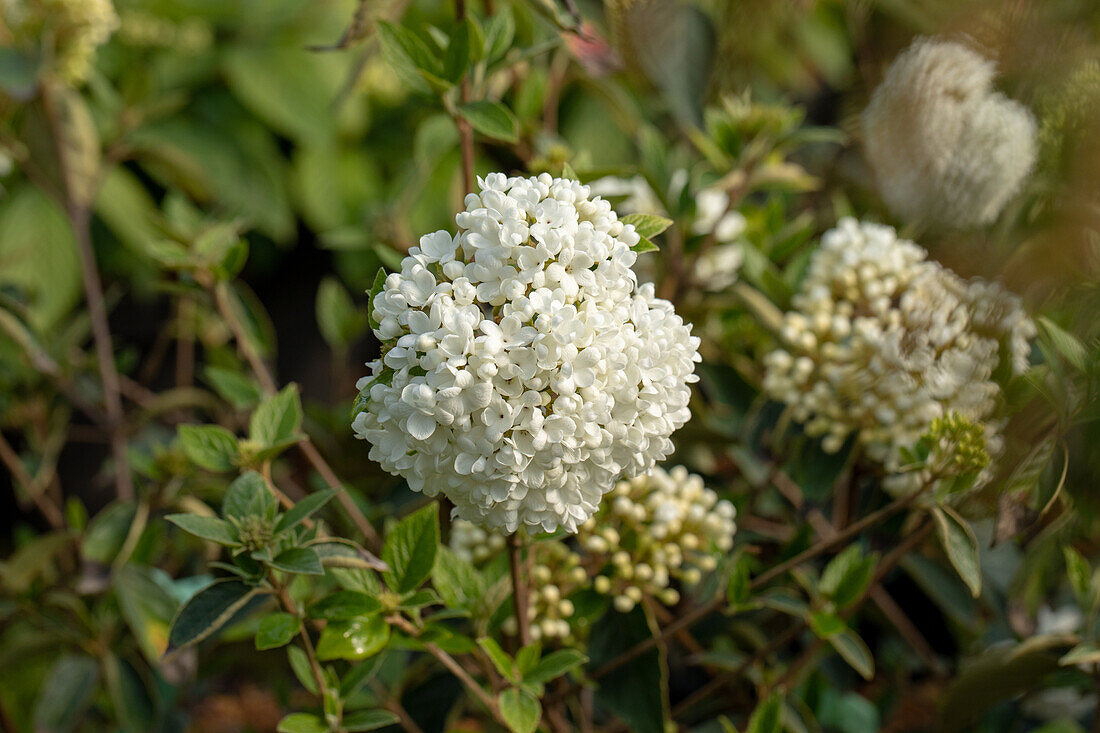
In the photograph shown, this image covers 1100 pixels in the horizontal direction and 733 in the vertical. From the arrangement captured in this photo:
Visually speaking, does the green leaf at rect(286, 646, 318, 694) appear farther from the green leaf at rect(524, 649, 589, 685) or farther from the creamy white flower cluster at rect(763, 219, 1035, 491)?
the creamy white flower cluster at rect(763, 219, 1035, 491)

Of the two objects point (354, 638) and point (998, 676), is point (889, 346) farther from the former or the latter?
point (354, 638)

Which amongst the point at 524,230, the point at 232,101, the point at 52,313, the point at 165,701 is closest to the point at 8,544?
the point at 52,313

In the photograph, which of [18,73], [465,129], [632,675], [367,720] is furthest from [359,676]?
[18,73]

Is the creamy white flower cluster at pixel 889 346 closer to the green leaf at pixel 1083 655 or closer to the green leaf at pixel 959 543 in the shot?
the green leaf at pixel 959 543

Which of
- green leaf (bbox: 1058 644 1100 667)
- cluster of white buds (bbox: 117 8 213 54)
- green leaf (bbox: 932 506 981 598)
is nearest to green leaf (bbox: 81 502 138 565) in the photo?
green leaf (bbox: 932 506 981 598)

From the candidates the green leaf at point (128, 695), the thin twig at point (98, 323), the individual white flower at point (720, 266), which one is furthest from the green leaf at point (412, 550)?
the thin twig at point (98, 323)

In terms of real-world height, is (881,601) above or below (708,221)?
below
